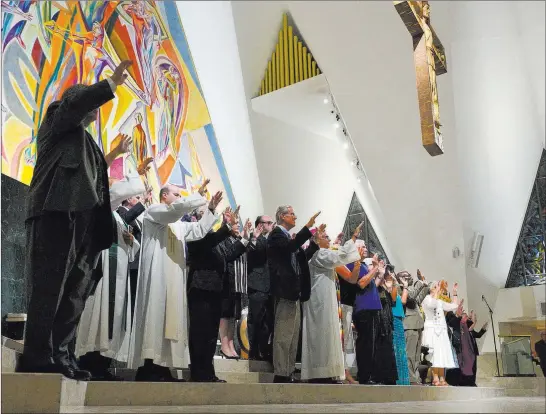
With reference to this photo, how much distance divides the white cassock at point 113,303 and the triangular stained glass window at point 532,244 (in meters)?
2.49

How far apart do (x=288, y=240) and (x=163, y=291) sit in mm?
1108

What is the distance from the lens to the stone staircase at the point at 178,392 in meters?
2.12

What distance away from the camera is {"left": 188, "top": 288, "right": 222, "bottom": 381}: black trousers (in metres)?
3.56

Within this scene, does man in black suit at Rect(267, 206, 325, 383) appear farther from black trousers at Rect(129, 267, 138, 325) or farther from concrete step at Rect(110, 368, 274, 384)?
black trousers at Rect(129, 267, 138, 325)

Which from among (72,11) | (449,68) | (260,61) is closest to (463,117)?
(449,68)

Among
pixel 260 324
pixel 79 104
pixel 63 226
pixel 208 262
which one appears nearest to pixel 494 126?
pixel 260 324

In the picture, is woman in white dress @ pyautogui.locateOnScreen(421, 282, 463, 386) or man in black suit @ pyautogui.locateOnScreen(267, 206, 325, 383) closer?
man in black suit @ pyautogui.locateOnScreen(267, 206, 325, 383)

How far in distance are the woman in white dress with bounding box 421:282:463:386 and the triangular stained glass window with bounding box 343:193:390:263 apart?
0.69m

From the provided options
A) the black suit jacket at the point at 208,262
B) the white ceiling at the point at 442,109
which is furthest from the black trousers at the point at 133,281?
the white ceiling at the point at 442,109

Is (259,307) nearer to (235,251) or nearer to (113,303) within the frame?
(235,251)

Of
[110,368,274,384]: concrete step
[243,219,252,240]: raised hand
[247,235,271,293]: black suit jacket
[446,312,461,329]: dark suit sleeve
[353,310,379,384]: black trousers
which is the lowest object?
[110,368,274,384]: concrete step

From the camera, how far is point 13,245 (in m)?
4.45

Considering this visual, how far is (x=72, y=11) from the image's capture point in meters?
5.32

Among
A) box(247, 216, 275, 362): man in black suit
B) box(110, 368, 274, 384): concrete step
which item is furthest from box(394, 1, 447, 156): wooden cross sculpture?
box(110, 368, 274, 384): concrete step
